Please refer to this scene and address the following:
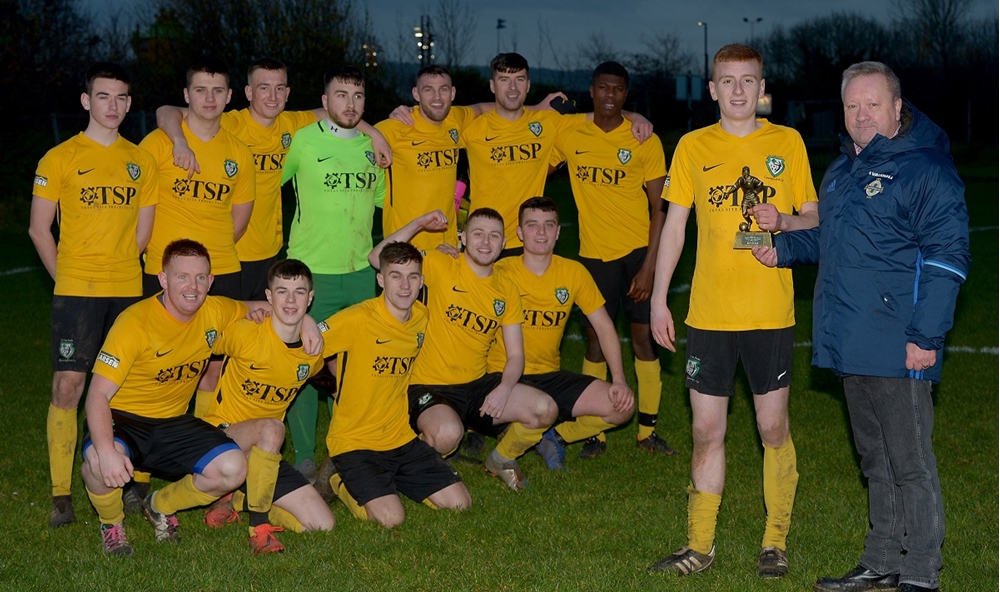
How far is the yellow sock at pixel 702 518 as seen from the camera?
4992 mm

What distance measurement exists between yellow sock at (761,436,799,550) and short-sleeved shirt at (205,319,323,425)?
251cm

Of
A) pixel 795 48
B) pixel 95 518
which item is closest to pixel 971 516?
pixel 95 518

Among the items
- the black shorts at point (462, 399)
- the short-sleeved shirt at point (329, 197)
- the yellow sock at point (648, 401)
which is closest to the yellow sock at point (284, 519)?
the black shorts at point (462, 399)

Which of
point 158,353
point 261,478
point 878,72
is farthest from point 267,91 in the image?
point 878,72

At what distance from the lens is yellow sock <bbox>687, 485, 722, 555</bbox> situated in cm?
499

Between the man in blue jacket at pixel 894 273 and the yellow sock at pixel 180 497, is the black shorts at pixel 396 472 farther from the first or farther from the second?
the man in blue jacket at pixel 894 273

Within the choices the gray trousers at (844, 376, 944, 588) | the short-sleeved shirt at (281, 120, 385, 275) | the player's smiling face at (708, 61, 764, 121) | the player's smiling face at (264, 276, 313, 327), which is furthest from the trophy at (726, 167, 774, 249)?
the short-sleeved shirt at (281, 120, 385, 275)

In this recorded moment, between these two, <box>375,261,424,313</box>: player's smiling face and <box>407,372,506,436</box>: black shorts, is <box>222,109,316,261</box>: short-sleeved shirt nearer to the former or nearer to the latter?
<box>375,261,424,313</box>: player's smiling face

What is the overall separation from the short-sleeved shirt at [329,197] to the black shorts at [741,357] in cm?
282

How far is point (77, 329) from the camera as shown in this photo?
19.6 feet

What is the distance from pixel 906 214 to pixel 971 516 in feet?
7.53

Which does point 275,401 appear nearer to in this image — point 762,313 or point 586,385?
point 586,385

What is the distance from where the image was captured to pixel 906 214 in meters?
4.39

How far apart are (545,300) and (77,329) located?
2873 millimetres
